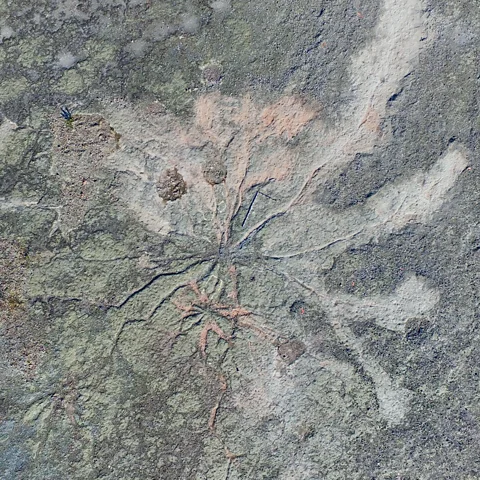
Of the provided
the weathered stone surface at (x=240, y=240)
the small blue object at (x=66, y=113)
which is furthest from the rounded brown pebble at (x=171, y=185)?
the small blue object at (x=66, y=113)

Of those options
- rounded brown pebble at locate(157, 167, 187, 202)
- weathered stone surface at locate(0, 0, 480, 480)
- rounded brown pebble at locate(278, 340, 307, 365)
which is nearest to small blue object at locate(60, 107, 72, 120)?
weathered stone surface at locate(0, 0, 480, 480)

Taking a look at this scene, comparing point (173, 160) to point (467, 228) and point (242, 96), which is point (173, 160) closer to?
point (242, 96)

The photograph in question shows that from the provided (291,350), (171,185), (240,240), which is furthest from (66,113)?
(291,350)

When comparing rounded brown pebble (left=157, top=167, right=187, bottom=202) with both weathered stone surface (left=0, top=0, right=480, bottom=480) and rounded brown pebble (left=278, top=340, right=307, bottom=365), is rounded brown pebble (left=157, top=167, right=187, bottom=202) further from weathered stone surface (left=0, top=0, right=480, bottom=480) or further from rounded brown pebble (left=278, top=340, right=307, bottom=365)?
rounded brown pebble (left=278, top=340, right=307, bottom=365)

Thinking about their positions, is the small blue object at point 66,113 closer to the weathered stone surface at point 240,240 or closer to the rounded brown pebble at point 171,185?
the weathered stone surface at point 240,240

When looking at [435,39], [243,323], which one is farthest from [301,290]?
[435,39]

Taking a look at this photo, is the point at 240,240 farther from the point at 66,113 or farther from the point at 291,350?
the point at 66,113

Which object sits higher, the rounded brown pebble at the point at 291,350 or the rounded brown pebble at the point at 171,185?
the rounded brown pebble at the point at 171,185
